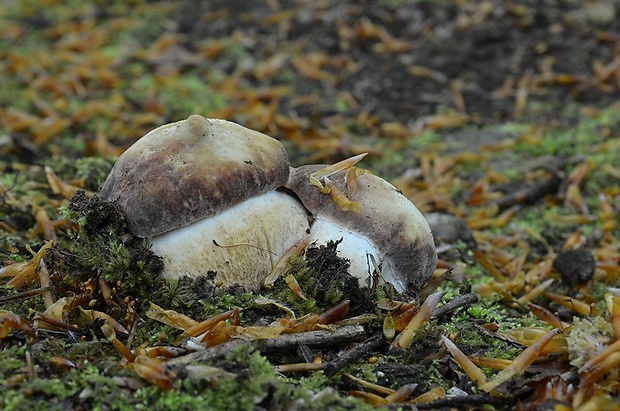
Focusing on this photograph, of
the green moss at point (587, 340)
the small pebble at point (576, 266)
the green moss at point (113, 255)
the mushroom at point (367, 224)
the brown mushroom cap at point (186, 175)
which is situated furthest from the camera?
the small pebble at point (576, 266)

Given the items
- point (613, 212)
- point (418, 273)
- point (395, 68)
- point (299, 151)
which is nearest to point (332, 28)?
point (395, 68)

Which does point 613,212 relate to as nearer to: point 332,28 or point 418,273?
point 418,273

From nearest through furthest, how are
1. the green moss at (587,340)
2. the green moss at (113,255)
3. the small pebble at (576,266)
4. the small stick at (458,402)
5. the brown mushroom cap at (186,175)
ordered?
1. the small stick at (458,402)
2. the green moss at (587,340)
3. the brown mushroom cap at (186,175)
4. the green moss at (113,255)
5. the small pebble at (576,266)

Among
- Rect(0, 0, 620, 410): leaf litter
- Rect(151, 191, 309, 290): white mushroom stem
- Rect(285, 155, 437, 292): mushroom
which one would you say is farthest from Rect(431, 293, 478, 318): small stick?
Rect(151, 191, 309, 290): white mushroom stem

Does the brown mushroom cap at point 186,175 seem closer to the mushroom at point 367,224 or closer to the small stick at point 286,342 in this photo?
the mushroom at point 367,224

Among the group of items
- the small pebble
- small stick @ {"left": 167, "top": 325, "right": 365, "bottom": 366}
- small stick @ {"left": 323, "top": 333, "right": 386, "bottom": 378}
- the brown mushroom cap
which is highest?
the brown mushroom cap

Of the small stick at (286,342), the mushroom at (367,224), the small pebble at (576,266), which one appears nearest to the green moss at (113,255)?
the small stick at (286,342)

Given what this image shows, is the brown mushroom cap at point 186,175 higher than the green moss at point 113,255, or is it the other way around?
the brown mushroom cap at point 186,175

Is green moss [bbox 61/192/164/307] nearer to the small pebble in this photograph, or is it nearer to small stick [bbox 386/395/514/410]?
small stick [bbox 386/395/514/410]
